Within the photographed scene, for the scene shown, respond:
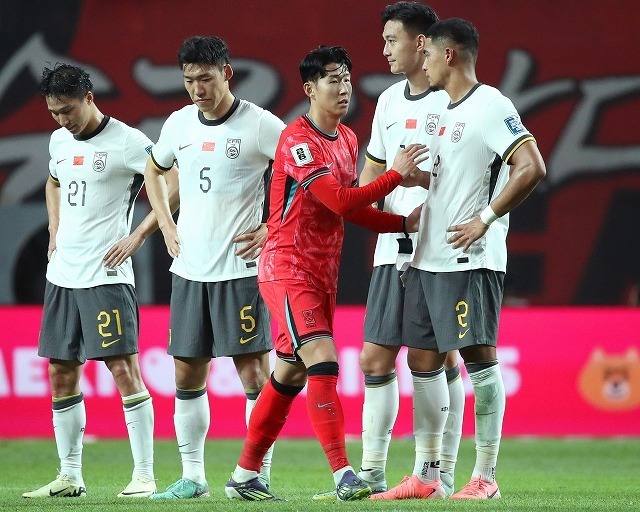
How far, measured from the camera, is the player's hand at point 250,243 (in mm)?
6336

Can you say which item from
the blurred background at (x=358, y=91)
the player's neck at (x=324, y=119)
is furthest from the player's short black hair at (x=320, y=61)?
the blurred background at (x=358, y=91)

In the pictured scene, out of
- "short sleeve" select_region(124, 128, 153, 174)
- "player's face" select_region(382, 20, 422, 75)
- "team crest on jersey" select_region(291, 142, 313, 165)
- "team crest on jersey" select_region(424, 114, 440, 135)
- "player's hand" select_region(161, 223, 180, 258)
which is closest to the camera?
"team crest on jersey" select_region(291, 142, 313, 165)

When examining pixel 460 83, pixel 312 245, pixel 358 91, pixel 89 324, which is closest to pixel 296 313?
pixel 312 245

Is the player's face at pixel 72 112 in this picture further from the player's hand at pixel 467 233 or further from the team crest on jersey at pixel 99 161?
the player's hand at pixel 467 233

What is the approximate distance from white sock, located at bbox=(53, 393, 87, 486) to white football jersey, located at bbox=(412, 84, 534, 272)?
2068 mm

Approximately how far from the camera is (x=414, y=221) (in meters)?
5.91

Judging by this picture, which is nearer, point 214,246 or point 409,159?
point 409,159

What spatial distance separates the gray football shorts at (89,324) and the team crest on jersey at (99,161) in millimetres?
620

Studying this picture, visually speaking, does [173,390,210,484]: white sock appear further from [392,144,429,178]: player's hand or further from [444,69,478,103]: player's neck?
[444,69,478,103]: player's neck

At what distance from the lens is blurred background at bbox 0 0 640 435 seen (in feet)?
45.8

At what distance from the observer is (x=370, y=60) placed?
45.8 ft

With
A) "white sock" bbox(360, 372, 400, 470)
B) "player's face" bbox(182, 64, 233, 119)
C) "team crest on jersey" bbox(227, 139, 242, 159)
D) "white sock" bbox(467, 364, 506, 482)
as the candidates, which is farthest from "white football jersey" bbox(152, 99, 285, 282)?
"white sock" bbox(467, 364, 506, 482)

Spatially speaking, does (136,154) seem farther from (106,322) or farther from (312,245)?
(312,245)

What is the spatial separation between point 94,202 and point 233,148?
0.85 metres
